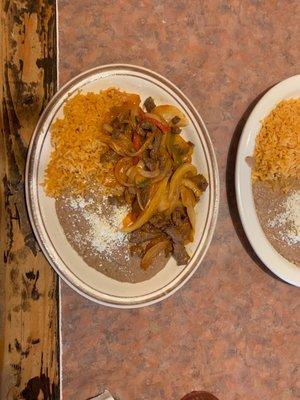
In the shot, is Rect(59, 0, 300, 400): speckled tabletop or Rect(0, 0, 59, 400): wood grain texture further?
Rect(59, 0, 300, 400): speckled tabletop

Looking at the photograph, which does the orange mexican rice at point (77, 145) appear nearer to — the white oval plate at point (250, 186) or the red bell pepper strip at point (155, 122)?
the red bell pepper strip at point (155, 122)

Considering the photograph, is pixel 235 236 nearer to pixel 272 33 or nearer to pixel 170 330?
pixel 170 330

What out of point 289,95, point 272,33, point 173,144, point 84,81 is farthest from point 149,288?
point 272,33

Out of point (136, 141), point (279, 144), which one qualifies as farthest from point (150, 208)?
point (279, 144)

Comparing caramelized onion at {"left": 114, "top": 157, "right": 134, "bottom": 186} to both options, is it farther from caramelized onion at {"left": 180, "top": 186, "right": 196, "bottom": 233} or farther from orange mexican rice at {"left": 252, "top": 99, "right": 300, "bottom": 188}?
orange mexican rice at {"left": 252, "top": 99, "right": 300, "bottom": 188}

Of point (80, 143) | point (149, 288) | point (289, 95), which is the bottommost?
point (149, 288)

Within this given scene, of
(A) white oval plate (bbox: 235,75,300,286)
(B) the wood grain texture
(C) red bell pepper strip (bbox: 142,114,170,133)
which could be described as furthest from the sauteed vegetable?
(B) the wood grain texture

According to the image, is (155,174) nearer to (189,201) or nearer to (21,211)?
(189,201)
